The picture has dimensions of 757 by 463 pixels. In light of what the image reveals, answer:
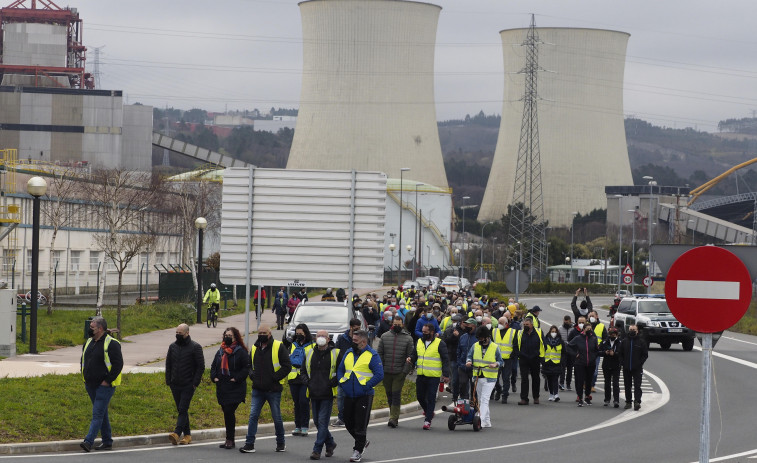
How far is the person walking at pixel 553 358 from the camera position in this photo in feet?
55.0

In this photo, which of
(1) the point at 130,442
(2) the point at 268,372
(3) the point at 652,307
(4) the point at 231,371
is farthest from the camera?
(3) the point at 652,307

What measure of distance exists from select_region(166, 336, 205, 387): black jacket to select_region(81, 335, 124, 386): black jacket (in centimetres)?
64

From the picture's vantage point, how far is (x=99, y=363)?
1109 cm

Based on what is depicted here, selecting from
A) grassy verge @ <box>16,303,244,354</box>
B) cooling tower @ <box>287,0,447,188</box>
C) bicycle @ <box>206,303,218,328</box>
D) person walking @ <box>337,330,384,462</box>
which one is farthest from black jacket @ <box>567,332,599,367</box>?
cooling tower @ <box>287,0,447,188</box>

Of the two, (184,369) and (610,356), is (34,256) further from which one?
(610,356)

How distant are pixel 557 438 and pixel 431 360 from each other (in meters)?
1.81

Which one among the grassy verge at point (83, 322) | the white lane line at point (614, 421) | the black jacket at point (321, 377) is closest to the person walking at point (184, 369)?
the black jacket at point (321, 377)

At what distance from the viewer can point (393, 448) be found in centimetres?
1175

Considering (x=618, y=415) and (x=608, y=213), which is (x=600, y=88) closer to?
(x=608, y=213)

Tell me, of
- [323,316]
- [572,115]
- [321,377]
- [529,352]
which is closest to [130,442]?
[321,377]

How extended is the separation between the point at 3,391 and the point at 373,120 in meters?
45.9

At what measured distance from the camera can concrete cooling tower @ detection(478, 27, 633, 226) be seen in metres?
63.6

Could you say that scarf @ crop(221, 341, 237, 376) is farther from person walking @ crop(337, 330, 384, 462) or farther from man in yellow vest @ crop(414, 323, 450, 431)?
man in yellow vest @ crop(414, 323, 450, 431)

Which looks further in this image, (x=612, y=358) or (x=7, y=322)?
(x=7, y=322)
